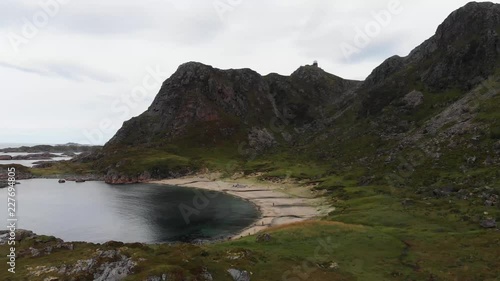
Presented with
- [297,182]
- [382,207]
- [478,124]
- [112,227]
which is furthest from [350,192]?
[112,227]

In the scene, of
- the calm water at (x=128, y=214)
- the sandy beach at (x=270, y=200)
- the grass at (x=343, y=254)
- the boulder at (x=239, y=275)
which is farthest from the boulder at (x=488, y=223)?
the calm water at (x=128, y=214)

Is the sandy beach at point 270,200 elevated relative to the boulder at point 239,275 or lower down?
lower down

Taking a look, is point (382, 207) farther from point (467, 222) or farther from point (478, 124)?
point (478, 124)

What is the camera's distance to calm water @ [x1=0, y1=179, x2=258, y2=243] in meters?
94.2

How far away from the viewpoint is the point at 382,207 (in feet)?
290

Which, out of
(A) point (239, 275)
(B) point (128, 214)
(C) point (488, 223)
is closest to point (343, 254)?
(A) point (239, 275)

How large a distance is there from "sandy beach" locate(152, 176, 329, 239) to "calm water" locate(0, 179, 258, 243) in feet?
16.3

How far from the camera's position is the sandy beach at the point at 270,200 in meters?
103

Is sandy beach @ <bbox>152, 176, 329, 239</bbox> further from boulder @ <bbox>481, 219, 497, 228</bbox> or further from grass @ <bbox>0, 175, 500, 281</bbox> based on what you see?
boulder @ <bbox>481, 219, 497, 228</bbox>

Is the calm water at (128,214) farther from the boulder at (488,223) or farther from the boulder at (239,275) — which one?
the boulder at (488,223)

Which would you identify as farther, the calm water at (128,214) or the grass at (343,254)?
the calm water at (128,214)

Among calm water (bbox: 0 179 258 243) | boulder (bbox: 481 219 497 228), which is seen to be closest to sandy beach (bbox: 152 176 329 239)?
calm water (bbox: 0 179 258 243)

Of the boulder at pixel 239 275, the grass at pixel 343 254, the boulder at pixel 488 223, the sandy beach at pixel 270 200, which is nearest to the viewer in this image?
the boulder at pixel 239 275

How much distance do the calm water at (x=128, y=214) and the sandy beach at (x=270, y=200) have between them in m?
4.98
